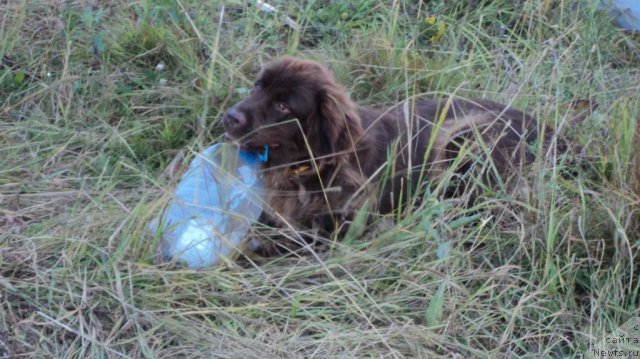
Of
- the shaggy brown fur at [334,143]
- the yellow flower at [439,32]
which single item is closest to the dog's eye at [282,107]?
the shaggy brown fur at [334,143]

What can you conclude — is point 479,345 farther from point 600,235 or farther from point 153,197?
point 153,197

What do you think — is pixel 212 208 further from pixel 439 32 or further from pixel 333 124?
pixel 439 32

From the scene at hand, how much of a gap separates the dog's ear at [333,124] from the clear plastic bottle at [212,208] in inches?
10.1

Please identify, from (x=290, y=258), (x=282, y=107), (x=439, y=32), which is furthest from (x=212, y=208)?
(x=439, y=32)

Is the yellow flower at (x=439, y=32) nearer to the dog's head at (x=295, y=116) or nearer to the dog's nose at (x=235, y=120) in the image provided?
the dog's head at (x=295, y=116)

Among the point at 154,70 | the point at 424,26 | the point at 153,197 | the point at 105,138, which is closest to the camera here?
the point at 153,197

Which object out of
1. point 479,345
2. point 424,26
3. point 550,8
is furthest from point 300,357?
point 550,8

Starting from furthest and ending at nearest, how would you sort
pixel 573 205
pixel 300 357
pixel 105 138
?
pixel 105 138 < pixel 573 205 < pixel 300 357

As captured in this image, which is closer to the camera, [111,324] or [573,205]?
[111,324]

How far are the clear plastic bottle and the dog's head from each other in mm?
115

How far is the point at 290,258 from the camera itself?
3561 mm

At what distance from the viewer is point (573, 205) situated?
359 centimetres

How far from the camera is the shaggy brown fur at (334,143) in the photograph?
3.71 metres

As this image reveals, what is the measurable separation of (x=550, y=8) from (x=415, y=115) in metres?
1.82
